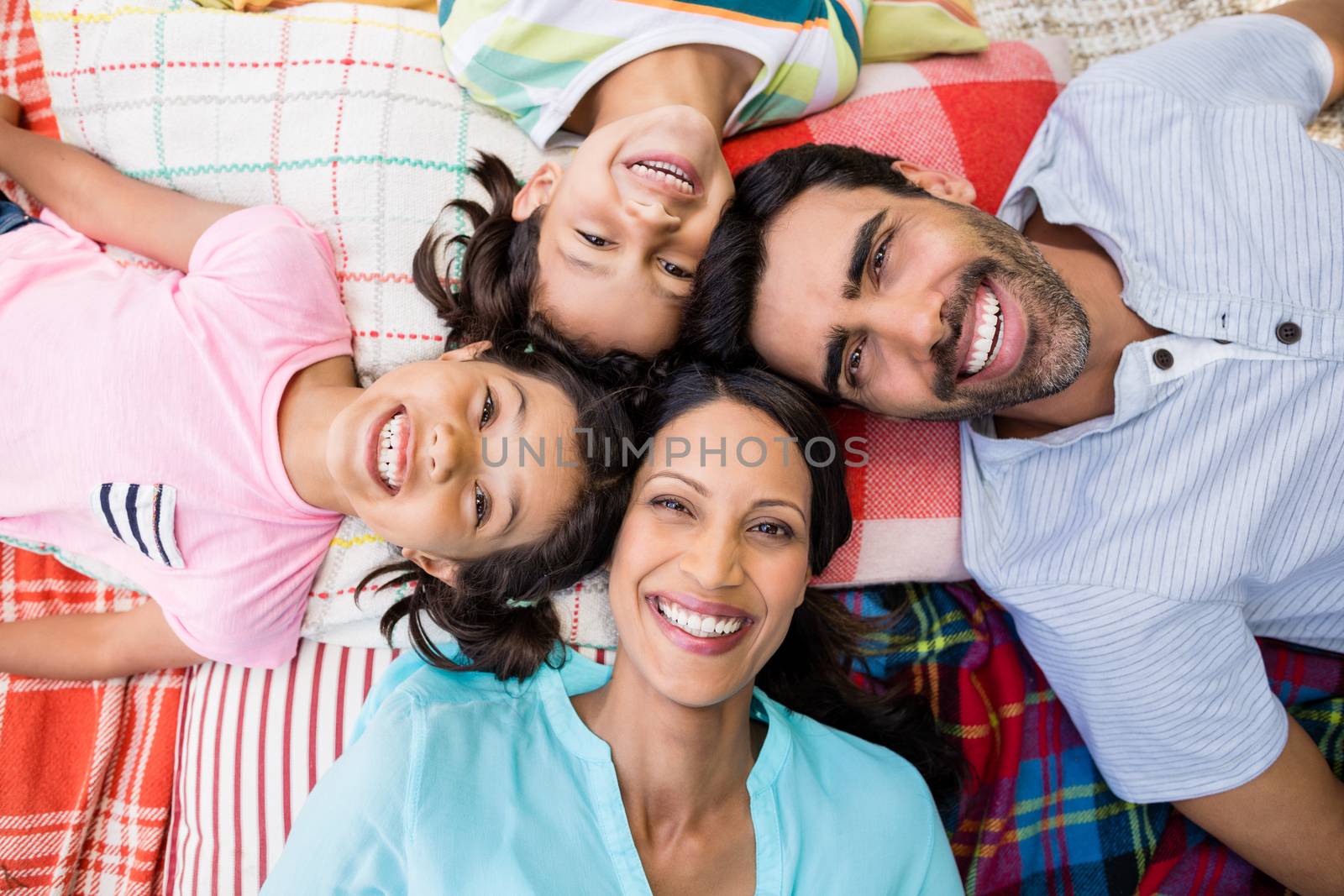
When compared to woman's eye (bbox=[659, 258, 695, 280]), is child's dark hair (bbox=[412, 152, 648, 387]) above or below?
below

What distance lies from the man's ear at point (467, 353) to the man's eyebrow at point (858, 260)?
659mm

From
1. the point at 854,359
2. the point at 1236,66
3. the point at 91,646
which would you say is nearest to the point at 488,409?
the point at 854,359

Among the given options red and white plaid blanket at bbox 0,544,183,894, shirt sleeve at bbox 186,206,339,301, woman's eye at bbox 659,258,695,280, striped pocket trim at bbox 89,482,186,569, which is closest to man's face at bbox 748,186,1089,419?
woman's eye at bbox 659,258,695,280

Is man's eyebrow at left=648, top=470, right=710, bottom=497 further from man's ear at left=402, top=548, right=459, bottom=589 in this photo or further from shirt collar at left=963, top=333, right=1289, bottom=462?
shirt collar at left=963, top=333, right=1289, bottom=462

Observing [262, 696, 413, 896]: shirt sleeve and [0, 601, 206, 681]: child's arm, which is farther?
[0, 601, 206, 681]: child's arm

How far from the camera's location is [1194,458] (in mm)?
1603

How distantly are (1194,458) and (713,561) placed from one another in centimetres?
96

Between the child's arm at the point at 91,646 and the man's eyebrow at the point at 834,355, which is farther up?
the man's eyebrow at the point at 834,355

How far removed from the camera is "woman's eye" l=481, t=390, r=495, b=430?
143cm

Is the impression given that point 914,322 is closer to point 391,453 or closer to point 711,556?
point 711,556

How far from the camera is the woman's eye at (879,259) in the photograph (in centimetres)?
150

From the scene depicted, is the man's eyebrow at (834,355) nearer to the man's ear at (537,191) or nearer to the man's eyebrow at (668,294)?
the man's eyebrow at (668,294)

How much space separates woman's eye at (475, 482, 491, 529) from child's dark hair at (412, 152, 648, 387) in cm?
34

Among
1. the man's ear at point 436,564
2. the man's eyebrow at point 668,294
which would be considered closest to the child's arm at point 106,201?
the man's ear at point 436,564
